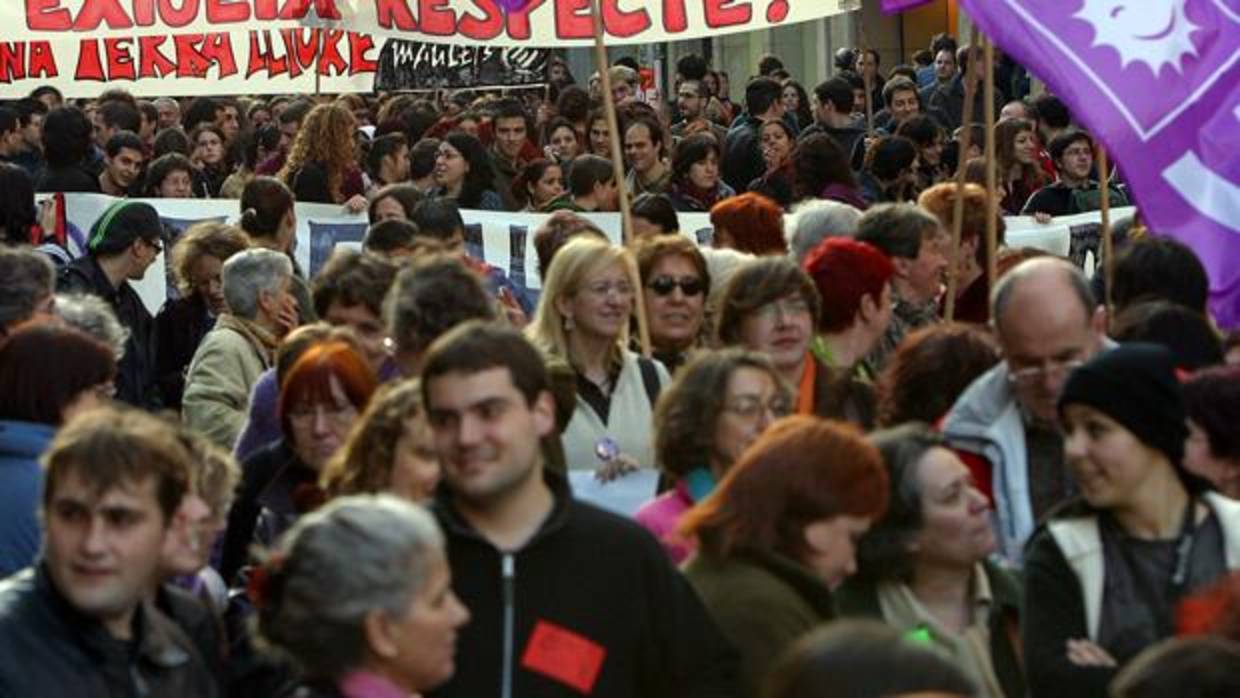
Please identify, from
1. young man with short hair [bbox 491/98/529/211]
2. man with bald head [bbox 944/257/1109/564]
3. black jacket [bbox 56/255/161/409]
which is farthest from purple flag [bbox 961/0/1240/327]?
young man with short hair [bbox 491/98/529/211]

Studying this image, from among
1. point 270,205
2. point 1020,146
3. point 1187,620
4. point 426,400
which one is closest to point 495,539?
point 426,400

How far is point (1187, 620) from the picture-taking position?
4941mm

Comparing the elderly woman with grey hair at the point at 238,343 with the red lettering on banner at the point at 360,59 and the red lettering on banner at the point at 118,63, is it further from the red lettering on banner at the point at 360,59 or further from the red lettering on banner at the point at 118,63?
the red lettering on banner at the point at 360,59

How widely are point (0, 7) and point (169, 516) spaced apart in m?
13.0

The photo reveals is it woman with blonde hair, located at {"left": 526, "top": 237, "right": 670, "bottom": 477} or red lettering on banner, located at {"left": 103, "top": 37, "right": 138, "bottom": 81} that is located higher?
red lettering on banner, located at {"left": 103, "top": 37, "right": 138, "bottom": 81}

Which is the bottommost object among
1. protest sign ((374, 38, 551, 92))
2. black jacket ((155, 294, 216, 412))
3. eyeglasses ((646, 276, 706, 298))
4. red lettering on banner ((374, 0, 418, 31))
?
black jacket ((155, 294, 216, 412))

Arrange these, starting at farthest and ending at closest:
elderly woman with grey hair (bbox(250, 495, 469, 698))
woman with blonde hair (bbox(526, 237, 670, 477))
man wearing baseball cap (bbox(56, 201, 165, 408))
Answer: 1. man wearing baseball cap (bbox(56, 201, 165, 408))
2. woman with blonde hair (bbox(526, 237, 670, 477))
3. elderly woman with grey hair (bbox(250, 495, 469, 698))

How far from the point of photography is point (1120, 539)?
20.4 ft

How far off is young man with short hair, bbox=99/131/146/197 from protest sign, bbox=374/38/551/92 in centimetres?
245

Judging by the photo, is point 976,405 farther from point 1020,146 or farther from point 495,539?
point 1020,146

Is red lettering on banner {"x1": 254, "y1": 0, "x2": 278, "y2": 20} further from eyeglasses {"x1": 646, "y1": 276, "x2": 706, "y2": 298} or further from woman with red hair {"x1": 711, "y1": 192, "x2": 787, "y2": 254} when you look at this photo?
eyeglasses {"x1": 646, "y1": 276, "x2": 706, "y2": 298}

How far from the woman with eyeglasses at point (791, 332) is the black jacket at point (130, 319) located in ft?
10.5

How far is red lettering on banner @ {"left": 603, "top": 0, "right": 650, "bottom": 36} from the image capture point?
15367 millimetres

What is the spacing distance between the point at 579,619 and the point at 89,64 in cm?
Answer: 1352
